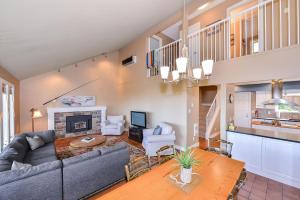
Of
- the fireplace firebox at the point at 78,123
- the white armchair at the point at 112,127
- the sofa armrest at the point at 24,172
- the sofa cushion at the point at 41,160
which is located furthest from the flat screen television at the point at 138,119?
the sofa armrest at the point at 24,172

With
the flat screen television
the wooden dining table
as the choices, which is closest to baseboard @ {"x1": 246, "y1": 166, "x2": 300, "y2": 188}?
the wooden dining table

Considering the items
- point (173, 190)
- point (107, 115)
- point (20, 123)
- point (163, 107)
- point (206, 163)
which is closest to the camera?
point (173, 190)

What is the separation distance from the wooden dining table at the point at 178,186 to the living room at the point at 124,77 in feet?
0.06

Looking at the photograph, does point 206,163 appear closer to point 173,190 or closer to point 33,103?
point 173,190

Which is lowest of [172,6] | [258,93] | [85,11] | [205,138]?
[205,138]

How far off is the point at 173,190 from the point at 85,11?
9.51 ft

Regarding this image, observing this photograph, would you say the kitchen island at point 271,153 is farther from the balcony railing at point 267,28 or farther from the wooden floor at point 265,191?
the balcony railing at point 267,28

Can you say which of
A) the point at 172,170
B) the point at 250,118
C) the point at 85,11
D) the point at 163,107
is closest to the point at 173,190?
the point at 172,170

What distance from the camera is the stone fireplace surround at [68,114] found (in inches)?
237

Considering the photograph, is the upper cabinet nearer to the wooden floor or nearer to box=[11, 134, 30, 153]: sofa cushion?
the wooden floor

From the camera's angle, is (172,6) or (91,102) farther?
(91,102)

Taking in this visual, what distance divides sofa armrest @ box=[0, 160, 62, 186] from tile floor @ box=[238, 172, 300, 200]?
3.04 m

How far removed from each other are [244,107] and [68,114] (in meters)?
7.40

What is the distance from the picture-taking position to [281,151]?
113 inches
